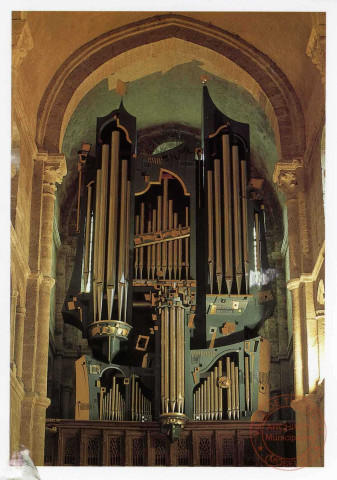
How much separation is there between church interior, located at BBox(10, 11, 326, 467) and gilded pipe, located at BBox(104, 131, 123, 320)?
0.02 metres

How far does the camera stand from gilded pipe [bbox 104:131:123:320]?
13.9 meters

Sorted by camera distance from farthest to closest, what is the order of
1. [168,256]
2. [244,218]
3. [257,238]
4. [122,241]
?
1. [168,256]
2. [257,238]
3. [244,218]
4. [122,241]

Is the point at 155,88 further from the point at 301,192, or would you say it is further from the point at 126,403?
the point at 126,403

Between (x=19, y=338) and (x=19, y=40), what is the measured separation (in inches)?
146

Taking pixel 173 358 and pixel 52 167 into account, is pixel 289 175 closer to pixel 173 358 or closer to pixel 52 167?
pixel 173 358

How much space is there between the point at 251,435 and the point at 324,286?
2515 mm

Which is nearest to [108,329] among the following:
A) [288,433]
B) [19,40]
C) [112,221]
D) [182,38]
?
[112,221]

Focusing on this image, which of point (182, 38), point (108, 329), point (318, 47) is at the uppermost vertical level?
point (182, 38)

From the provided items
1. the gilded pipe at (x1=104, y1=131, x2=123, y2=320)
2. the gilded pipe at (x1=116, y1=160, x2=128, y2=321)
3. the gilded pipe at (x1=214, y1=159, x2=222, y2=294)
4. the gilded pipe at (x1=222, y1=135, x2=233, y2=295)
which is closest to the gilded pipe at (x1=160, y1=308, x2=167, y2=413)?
the gilded pipe at (x1=116, y1=160, x2=128, y2=321)

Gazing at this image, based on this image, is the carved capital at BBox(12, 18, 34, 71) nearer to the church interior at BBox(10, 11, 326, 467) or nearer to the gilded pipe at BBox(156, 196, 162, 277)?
the church interior at BBox(10, 11, 326, 467)

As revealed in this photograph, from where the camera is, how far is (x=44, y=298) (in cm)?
Answer: 1360

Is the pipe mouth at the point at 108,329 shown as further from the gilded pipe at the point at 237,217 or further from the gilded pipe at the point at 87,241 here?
the gilded pipe at the point at 237,217

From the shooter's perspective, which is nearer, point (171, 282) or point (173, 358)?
point (173, 358)

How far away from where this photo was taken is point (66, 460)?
1382 centimetres
